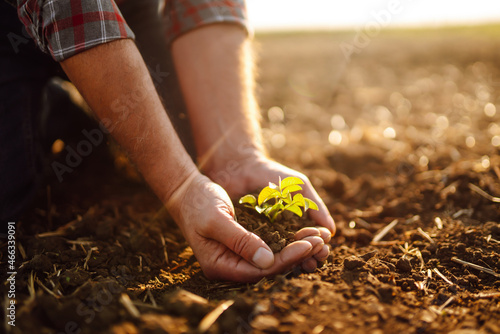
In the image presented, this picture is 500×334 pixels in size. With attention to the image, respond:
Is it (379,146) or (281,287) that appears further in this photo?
(379,146)

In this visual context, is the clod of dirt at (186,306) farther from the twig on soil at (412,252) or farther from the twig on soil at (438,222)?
the twig on soil at (438,222)

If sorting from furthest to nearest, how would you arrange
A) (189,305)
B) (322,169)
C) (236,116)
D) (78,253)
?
(322,169) < (236,116) < (78,253) < (189,305)

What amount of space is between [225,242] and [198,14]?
1467mm

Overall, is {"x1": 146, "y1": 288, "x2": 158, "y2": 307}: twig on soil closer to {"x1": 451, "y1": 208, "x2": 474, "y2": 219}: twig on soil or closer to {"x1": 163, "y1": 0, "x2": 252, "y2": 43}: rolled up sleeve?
{"x1": 163, "y1": 0, "x2": 252, "y2": 43}: rolled up sleeve

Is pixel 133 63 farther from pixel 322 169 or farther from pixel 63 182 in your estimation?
pixel 322 169

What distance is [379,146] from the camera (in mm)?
3174

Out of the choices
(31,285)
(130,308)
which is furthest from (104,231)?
(130,308)

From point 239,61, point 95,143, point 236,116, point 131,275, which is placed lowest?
point 131,275

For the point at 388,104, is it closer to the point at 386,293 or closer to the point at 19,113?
the point at 386,293

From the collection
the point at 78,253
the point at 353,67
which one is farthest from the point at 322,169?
the point at 353,67

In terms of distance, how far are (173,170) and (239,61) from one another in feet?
3.25

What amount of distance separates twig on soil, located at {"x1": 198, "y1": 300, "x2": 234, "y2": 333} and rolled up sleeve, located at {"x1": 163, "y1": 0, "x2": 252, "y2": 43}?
1656 mm

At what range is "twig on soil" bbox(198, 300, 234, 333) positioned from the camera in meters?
1.15

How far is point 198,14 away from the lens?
2211 mm
